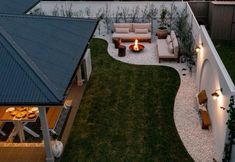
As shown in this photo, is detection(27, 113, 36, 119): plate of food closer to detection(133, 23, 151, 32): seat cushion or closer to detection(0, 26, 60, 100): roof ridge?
detection(0, 26, 60, 100): roof ridge

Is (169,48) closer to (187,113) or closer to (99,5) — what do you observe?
(187,113)

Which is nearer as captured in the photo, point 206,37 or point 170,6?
point 206,37

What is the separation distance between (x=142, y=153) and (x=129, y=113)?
3.37 meters

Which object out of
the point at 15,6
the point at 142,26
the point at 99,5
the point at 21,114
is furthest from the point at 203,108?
the point at 99,5

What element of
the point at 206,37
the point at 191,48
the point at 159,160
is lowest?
the point at 159,160

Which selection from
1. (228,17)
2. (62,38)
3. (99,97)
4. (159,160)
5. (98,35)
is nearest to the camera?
(159,160)

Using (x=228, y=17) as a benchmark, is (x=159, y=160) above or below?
below

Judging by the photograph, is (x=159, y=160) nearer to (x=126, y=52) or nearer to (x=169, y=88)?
(x=169, y=88)

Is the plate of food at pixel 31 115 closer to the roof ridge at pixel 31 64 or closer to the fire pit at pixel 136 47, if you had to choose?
the roof ridge at pixel 31 64

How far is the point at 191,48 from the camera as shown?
82.1 ft

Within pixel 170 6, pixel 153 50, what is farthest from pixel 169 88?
pixel 170 6

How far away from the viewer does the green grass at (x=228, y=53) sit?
23.5 m

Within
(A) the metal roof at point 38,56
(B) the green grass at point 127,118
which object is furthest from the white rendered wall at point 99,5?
(A) the metal roof at point 38,56

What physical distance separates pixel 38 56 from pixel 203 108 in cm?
819
